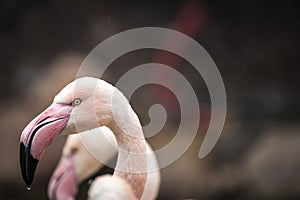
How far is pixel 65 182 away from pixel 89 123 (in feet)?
4.29

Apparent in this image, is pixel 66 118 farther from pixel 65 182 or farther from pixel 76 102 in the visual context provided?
pixel 65 182

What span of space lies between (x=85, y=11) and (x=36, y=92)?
0.57 metres

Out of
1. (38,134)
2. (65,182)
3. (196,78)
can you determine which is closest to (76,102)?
(38,134)

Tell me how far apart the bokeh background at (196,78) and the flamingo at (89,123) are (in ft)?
6.35

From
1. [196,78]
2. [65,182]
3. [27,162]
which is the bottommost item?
[27,162]

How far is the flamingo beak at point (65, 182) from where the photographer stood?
11.1 feet

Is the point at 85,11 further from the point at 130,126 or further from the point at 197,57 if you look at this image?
the point at 130,126

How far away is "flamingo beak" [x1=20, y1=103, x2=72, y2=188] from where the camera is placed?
80.2 inches

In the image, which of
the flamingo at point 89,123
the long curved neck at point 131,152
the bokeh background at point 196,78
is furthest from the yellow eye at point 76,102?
the bokeh background at point 196,78

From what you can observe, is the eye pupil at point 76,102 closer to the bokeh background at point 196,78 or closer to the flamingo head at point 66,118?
the flamingo head at point 66,118

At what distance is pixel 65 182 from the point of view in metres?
3.41

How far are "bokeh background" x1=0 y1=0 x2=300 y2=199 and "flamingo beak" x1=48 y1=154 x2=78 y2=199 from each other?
678mm

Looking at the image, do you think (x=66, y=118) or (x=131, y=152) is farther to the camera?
(x=131, y=152)

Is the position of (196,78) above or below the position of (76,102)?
above
